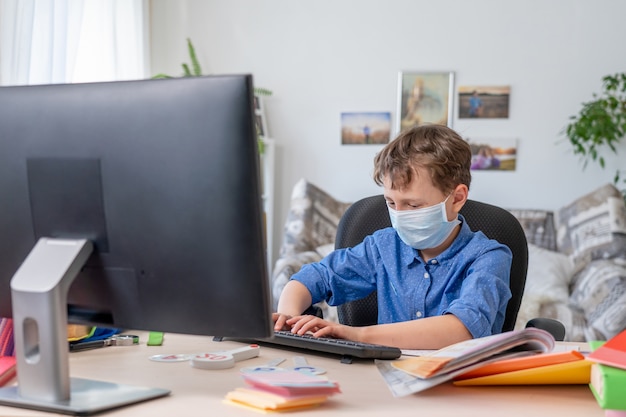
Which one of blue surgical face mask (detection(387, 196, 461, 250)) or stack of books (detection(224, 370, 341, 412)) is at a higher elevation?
blue surgical face mask (detection(387, 196, 461, 250))

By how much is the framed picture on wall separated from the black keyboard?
3217mm

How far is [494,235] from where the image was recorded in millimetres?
1734

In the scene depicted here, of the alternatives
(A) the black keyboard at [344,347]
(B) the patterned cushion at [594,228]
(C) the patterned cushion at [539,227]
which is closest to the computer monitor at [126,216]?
(A) the black keyboard at [344,347]

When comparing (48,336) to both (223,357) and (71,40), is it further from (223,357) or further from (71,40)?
(71,40)

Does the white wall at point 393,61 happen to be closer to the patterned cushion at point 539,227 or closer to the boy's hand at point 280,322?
the patterned cushion at point 539,227

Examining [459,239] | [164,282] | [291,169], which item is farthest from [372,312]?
[291,169]

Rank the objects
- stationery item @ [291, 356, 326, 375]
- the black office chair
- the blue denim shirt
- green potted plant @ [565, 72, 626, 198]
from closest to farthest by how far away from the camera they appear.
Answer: stationery item @ [291, 356, 326, 375]
the blue denim shirt
the black office chair
green potted plant @ [565, 72, 626, 198]

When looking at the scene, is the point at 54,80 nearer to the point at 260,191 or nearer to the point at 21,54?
the point at 21,54

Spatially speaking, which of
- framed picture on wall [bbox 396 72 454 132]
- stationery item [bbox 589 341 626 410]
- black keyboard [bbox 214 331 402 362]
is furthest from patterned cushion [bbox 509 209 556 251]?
stationery item [bbox 589 341 626 410]

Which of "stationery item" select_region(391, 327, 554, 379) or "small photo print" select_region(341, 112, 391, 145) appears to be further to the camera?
"small photo print" select_region(341, 112, 391, 145)

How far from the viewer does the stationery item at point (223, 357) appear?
44.8 inches

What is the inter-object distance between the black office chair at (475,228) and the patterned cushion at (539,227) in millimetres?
2254

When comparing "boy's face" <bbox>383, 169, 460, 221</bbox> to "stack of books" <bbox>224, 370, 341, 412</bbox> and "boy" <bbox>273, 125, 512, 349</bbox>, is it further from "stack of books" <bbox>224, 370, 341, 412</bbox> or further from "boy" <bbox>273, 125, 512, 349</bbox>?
"stack of books" <bbox>224, 370, 341, 412</bbox>

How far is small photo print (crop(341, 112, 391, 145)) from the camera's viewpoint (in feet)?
14.3
